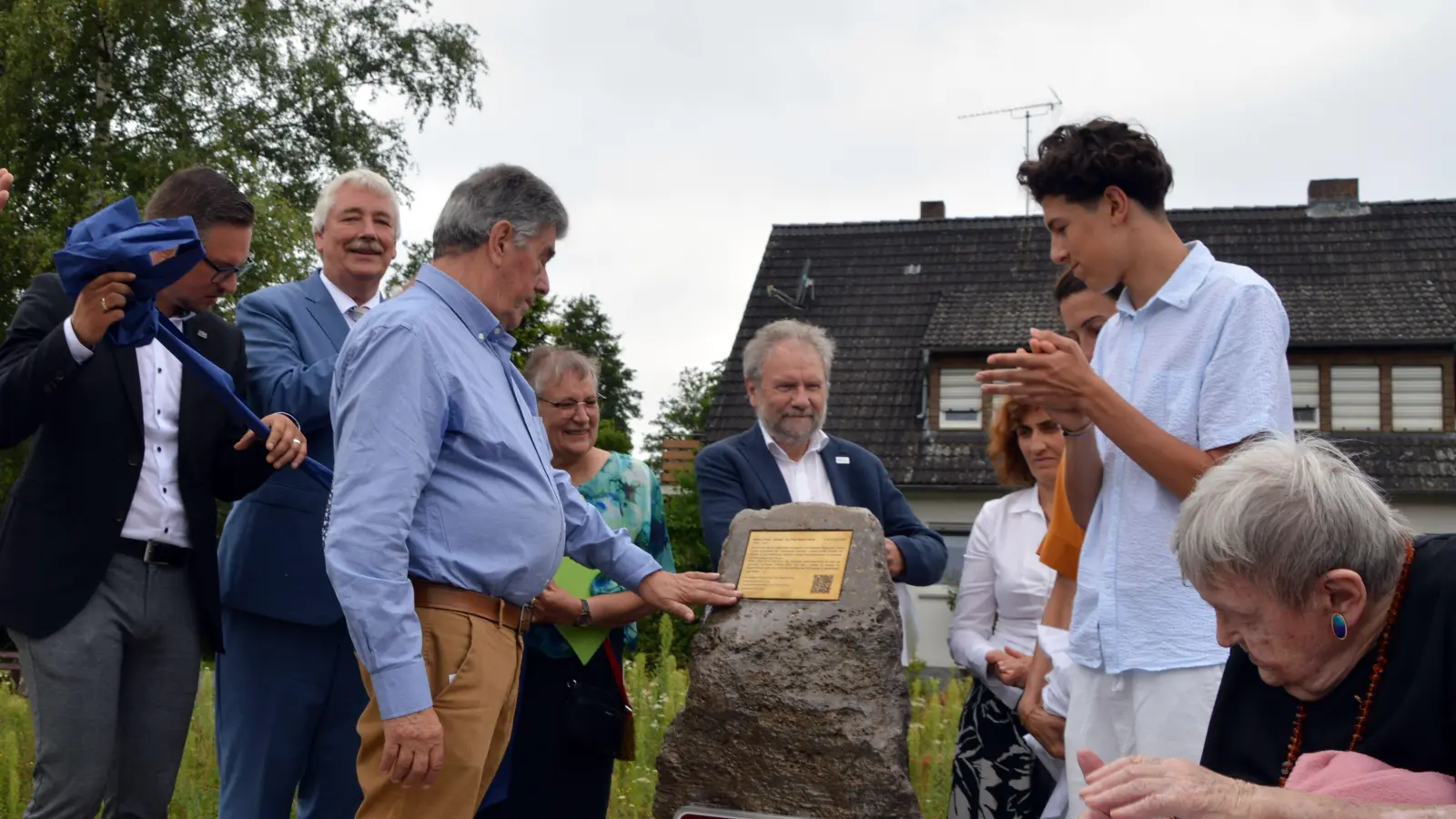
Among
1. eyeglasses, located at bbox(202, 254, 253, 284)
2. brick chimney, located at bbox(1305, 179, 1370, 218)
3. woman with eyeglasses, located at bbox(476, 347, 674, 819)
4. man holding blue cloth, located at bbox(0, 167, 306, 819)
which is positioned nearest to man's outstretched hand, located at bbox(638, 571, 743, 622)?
woman with eyeglasses, located at bbox(476, 347, 674, 819)

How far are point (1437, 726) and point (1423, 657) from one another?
0.36 feet

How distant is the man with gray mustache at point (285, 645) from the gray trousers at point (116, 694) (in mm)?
169

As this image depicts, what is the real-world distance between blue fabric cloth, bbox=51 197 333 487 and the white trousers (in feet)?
7.05

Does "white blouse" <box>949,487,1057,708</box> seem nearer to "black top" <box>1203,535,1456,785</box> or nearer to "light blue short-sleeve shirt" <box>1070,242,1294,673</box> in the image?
"light blue short-sleeve shirt" <box>1070,242,1294,673</box>

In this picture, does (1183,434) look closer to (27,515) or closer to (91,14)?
(27,515)

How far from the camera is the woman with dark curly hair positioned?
4.42 m

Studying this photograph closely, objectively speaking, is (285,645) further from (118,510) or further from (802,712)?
(802,712)

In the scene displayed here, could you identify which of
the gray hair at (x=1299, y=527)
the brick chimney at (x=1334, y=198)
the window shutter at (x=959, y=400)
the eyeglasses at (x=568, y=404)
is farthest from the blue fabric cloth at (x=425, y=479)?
the brick chimney at (x=1334, y=198)

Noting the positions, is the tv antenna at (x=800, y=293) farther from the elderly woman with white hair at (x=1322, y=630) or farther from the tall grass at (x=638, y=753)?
the elderly woman with white hair at (x=1322, y=630)

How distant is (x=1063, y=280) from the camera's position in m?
4.37

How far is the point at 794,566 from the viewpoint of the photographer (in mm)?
4176

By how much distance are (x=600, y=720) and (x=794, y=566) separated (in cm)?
80

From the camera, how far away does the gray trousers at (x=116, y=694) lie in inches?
136

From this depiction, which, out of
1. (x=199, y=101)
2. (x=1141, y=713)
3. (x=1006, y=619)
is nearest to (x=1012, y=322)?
(x=199, y=101)
